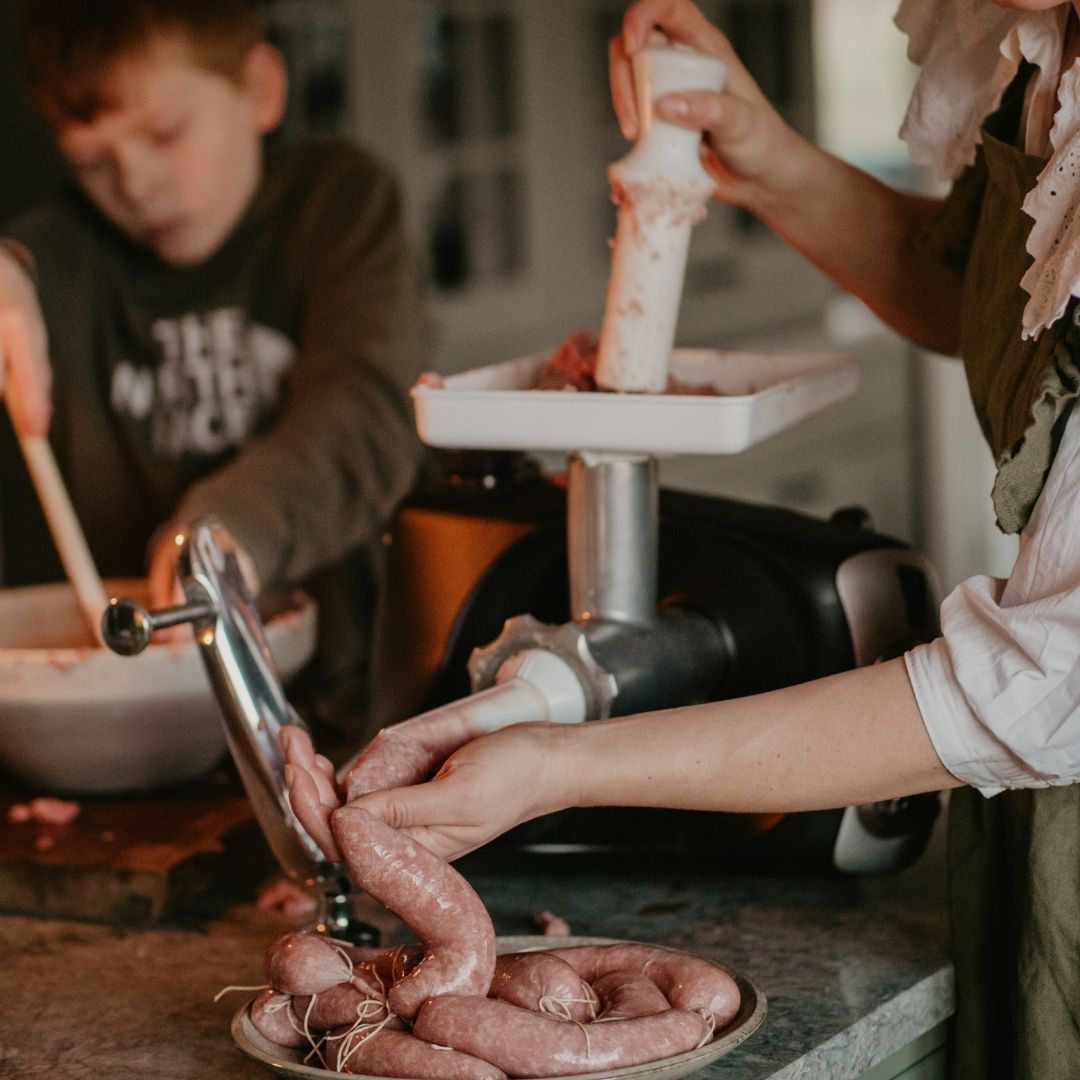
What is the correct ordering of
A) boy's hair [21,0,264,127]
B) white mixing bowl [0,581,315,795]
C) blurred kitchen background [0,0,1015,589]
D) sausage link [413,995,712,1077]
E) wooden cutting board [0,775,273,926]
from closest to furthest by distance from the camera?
sausage link [413,995,712,1077]
wooden cutting board [0,775,273,926]
white mixing bowl [0,581,315,795]
boy's hair [21,0,264,127]
blurred kitchen background [0,0,1015,589]

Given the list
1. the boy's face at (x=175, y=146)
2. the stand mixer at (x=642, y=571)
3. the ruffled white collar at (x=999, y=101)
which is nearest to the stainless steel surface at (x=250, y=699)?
the stand mixer at (x=642, y=571)

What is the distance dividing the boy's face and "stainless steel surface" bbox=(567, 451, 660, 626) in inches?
37.4

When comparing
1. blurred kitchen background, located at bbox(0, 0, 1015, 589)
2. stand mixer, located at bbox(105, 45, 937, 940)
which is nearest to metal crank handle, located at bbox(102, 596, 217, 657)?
stand mixer, located at bbox(105, 45, 937, 940)

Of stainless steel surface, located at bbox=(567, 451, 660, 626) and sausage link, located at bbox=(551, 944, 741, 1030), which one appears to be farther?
stainless steel surface, located at bbox=(567, 451, 660, 626)

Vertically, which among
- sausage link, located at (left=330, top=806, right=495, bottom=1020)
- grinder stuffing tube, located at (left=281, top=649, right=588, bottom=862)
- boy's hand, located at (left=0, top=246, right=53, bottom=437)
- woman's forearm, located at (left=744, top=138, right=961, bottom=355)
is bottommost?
sausage link, located at (left=330, top=806, right=495, bottom=1020)

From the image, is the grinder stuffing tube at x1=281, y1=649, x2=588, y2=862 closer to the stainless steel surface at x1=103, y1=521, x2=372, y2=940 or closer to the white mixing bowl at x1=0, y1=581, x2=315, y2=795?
the stainless steel surface at x1=103, y1=521, x2=372, y2=940

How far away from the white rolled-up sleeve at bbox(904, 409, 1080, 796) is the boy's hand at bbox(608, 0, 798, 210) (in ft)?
1.13

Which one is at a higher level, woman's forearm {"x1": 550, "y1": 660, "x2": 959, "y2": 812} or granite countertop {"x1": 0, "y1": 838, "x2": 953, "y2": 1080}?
woman's forearm {"x1": 550, "y1": 660, "x2": 959, "y2": 812}

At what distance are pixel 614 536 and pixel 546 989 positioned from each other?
0.35 m

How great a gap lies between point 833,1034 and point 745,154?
68 centimetres

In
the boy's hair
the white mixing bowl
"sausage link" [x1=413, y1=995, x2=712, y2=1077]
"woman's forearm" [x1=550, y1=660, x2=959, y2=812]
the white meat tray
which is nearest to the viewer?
"sausage link" [x1=413, y1=995, x2=712, y2=1077]

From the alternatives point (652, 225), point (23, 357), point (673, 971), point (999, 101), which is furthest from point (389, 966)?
point (23, 357)

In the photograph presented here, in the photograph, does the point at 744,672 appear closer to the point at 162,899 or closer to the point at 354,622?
the point at 162,899

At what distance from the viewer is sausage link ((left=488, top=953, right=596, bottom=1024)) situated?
853 millimetres
